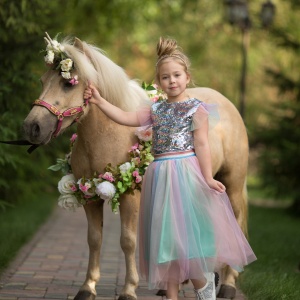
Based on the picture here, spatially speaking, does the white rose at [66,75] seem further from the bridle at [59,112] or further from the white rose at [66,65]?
the bridle at [59,112]

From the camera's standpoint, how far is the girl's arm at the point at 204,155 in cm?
473

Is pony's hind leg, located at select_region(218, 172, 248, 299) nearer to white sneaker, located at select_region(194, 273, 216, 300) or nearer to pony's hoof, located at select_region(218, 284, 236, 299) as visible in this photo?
pony's hoof, located at select_region(218, 284, 236, 299)

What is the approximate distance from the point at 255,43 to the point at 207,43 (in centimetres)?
156

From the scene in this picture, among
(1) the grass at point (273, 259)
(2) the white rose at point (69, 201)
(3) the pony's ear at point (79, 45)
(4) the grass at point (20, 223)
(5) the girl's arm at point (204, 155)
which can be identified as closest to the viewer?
(5) the girl's arm at point (204, 155)

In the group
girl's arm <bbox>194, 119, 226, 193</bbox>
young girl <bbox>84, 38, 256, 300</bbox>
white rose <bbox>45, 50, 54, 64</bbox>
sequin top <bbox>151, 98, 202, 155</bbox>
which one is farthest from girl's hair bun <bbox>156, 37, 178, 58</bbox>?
white rose <bbox>45, 50, 54, 64</bbox>

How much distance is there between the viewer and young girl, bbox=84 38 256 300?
15.2ft

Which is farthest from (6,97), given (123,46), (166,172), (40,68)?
(123,46)

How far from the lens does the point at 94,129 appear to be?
526 centimetres

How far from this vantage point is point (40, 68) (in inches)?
379

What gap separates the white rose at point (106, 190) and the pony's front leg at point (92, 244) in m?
0.38

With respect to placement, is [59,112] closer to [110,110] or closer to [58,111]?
[58,111]

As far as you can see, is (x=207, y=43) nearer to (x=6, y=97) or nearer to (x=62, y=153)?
(x=62, y=153)

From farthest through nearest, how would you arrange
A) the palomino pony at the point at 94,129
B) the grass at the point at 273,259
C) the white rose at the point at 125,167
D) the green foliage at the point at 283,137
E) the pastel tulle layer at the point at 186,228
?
1. the green foliage at the point at 283,137
2. the grass at the point at 273,259
3. the white rose at the point at 125,167
4. the palomino pony at the point at 94,129
5. the pastel tulle layer at the point at 186,228

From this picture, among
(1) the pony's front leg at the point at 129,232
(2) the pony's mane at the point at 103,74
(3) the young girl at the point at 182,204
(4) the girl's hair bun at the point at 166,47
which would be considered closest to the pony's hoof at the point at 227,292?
(1) the pony's front leg at the point at 129,232
